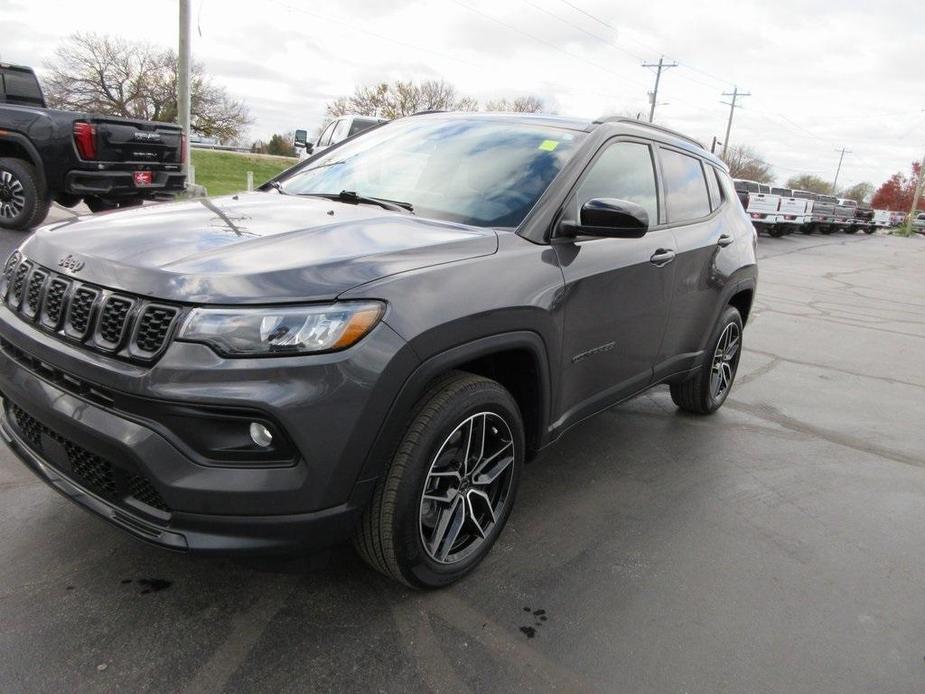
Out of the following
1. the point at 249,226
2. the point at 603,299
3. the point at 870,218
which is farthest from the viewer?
the point at 870,218

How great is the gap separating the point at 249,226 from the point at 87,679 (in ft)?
5.06

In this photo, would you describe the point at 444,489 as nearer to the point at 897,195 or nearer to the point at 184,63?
the point at 184,63

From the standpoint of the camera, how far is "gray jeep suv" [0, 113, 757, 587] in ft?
6.47

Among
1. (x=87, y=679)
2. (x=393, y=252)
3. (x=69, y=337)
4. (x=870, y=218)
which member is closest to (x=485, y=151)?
(x=393, y=252)

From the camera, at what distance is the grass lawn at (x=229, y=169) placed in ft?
81.9

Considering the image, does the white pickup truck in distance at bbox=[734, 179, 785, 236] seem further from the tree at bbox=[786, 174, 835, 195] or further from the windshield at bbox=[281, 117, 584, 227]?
the tree at bbox=[786, 174, 835, 195]

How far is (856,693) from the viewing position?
228 cm

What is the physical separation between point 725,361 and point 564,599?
2.79 m

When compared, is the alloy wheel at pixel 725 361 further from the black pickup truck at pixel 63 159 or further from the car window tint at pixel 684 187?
the black pickup truck at pixel 63 159

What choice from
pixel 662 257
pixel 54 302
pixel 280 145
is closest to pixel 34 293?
pixel 54 302

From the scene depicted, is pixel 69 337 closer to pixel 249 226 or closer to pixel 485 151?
pixel 249 226

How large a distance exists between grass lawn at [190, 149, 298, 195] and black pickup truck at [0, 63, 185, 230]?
43.7ft

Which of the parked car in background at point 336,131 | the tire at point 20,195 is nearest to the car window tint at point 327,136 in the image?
the parked car in background at point 336,131

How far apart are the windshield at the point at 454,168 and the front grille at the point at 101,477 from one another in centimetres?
153
